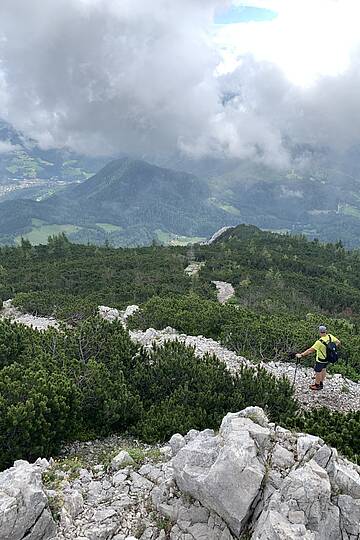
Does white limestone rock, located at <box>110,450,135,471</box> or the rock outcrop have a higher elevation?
the rock outcrop

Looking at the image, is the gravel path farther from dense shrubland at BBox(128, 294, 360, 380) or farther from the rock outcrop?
the rock outcrop

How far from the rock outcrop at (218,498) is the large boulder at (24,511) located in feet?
0.05

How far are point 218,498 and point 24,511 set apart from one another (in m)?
3.34

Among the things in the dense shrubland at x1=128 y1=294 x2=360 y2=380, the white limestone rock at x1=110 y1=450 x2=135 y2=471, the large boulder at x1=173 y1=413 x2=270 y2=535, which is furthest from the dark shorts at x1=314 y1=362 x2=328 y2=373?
the white limestone rock at x1=110 y1=450 x2=135 y2=471

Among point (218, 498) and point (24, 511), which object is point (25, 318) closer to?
point (24, 511)

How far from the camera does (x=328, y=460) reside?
8070mm

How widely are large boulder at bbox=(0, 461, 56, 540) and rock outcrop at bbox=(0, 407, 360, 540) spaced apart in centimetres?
2

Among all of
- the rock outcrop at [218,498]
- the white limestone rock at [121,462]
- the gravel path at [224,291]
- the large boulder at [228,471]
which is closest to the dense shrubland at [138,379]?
the white limestone rock at [121,462]

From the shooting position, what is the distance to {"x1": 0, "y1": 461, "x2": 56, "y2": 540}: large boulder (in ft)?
23.8

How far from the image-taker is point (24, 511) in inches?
292

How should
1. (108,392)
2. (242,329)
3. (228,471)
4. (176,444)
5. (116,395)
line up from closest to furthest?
(228,471) → (176,444) → (108,392) → (116,395) → (242,329)

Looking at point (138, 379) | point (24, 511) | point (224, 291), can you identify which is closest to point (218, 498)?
point (24, 511)

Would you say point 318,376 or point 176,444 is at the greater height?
point 176,444

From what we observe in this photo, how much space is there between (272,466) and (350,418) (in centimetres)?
533
